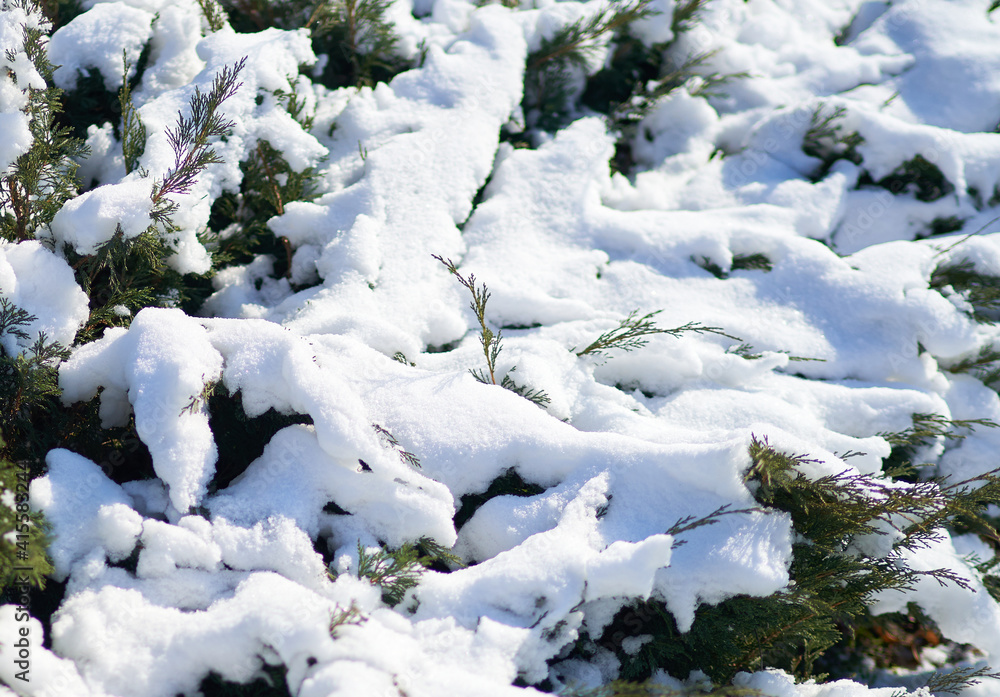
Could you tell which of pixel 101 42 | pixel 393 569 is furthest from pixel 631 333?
pixel 101 42

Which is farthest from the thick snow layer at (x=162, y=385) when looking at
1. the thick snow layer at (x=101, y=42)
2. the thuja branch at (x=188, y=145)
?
the thick snow layer at (x=101, y=42)

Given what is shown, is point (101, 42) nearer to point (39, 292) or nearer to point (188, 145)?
point (188, 145)

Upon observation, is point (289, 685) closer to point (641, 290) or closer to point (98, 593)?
point (98, 593)

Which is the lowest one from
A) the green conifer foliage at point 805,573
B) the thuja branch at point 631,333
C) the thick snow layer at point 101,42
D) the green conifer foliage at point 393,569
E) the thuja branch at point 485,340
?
the green conifer foliage at point 805,573

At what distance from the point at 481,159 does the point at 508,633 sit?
2.49 m

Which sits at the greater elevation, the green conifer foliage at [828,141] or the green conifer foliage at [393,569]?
the green conifer foliage at [828,141]

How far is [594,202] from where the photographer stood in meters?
3.54

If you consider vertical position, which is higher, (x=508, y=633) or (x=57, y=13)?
(x=57, y=13)

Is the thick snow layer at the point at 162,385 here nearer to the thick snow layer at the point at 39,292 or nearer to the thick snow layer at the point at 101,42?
the thick snow layer at the point at 39,292

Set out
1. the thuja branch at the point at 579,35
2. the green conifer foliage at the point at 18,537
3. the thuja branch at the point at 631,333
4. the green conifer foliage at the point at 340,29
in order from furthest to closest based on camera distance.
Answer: the thuja branch at the point at 579,35 < the green conifer foliage at the point at 340,29 < the thuja branch at the point at 631,333 < the green conifer foliage at the point at 18,537

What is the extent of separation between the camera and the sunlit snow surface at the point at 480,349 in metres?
1.91

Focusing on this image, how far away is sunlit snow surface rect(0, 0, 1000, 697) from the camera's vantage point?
75.1 inches

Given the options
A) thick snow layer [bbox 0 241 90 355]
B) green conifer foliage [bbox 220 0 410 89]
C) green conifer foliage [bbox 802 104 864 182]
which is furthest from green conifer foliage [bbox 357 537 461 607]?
green conifer foliage [bbox 802 104 864 182]

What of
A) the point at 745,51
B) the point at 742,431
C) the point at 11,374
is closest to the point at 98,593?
the point at 11,374
